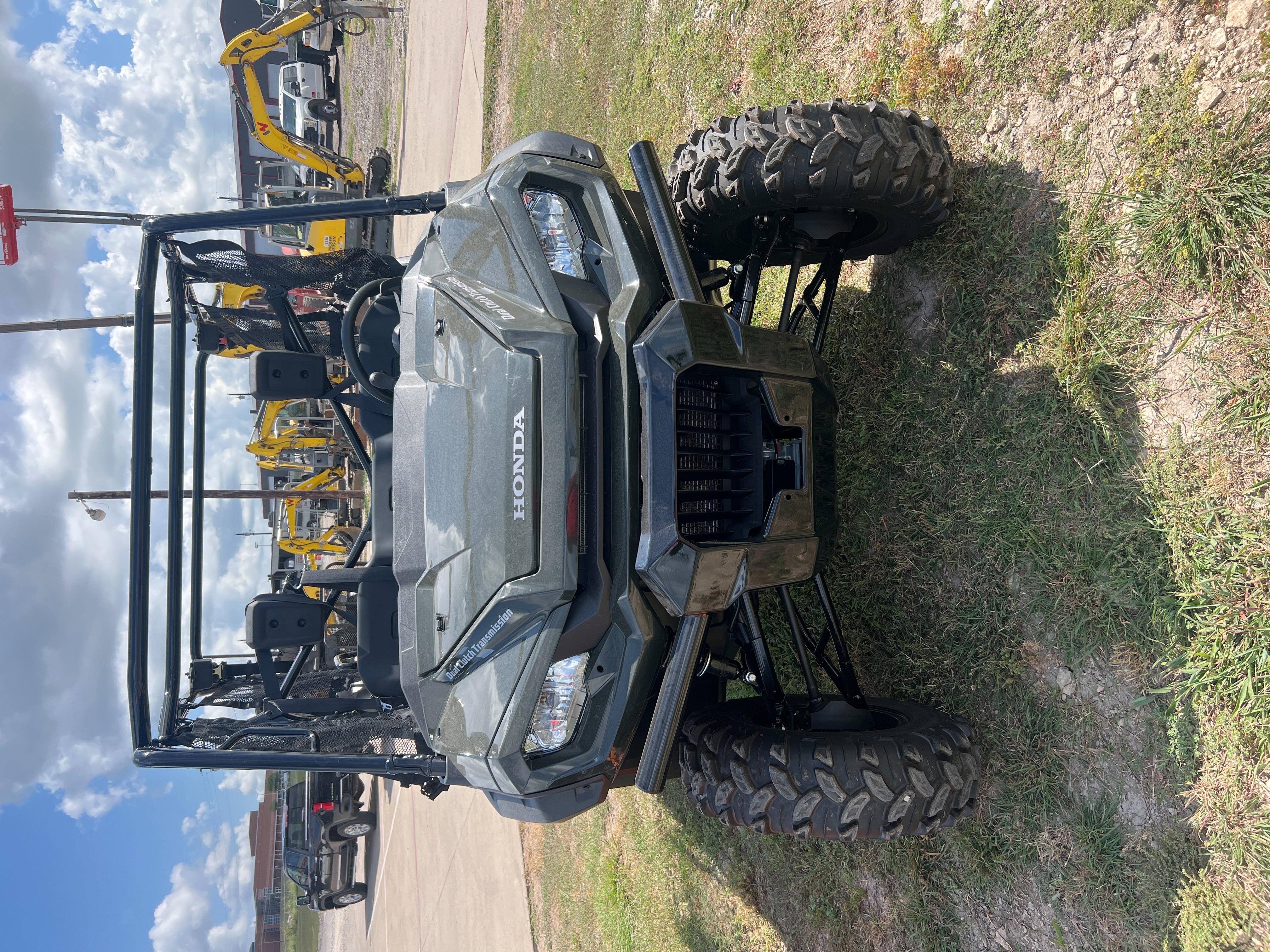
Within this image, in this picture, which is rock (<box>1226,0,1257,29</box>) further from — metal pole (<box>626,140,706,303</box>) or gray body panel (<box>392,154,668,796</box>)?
gray body panel (<box>392,154,668,796</box>)

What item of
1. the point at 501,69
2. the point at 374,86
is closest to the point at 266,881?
the point at 374,86

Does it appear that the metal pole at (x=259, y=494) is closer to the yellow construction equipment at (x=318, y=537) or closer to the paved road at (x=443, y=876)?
the yellow construction equipment at (x=318, y=537)

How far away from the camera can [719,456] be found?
2916 millimetres

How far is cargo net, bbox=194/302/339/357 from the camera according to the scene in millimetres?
4562

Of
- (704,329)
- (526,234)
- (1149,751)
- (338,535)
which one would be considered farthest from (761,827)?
(338,535)

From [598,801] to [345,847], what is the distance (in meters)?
10.5

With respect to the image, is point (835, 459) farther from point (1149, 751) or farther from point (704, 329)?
point (1149, 751)

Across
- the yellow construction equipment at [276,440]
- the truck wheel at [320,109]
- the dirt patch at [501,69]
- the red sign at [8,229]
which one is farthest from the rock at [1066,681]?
the truck wheel at [320,109]

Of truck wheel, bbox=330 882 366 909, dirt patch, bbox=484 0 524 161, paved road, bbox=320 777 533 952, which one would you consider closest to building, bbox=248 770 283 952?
truck wheel, bbox=330 882 366 909

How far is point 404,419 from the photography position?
3141 millimetres

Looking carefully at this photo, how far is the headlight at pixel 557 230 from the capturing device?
2955 millimetres

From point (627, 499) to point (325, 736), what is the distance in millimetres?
1876

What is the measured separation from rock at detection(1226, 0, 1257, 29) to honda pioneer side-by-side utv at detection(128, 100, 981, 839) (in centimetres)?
91

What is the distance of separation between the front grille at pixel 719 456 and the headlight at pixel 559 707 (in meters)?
0.62
